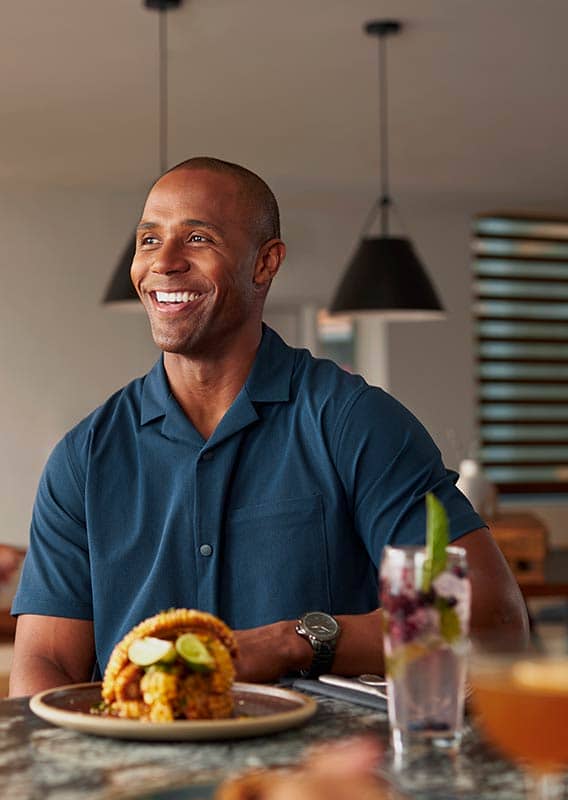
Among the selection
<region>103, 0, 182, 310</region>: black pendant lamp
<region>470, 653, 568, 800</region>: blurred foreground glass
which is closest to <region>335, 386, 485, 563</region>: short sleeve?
<region>470, 653, 568, 800</region>: blurred foreground glass

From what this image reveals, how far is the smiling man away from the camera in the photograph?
5.96ft

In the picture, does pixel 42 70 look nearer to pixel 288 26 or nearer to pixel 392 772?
pixel 288 26

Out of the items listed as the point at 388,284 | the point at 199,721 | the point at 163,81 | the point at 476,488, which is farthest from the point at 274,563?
the point at 476,488

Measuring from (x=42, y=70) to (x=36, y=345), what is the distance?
2607 mm

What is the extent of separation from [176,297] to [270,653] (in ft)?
2.02

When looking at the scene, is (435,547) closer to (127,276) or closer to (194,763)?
(194,763)

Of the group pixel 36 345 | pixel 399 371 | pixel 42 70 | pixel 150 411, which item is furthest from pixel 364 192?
pixel 150 411

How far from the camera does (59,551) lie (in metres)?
1.90

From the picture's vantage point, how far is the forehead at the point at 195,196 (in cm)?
196

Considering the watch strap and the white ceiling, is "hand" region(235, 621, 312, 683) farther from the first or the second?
the white ceiling

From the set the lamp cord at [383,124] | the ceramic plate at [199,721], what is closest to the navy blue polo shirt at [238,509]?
the ceramic plate at [199,721]

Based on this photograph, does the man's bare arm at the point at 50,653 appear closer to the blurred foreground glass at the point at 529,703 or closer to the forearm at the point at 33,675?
the forearm at the point at 33,675

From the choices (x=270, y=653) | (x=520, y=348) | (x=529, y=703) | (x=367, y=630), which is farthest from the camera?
(x=520, y=348)

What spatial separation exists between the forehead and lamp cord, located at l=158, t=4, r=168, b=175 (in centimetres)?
255
